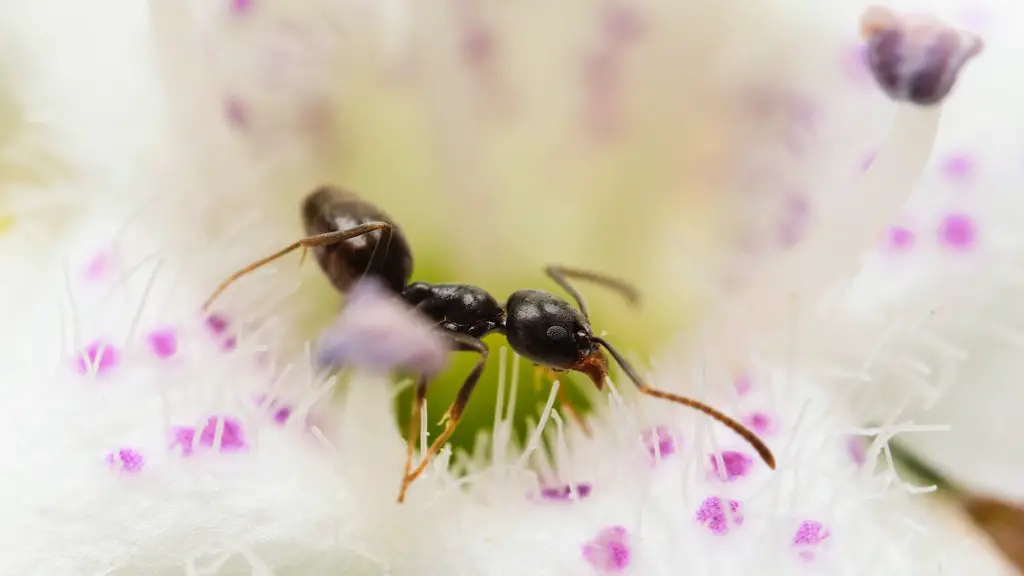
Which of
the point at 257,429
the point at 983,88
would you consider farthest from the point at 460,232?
the point at 983,88

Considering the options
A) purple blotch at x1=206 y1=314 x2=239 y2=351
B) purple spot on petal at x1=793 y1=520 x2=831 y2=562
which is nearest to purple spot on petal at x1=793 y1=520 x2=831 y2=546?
purple spot on petal at x1=793 y1=520 x2=831 y2=562

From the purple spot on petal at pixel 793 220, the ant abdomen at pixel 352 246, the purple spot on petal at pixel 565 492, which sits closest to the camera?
the purple spot on petal at pixel 565 492

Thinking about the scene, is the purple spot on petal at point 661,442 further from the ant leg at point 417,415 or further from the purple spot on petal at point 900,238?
the purple spot on petal at point 900,238

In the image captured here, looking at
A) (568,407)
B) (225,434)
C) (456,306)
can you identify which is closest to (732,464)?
(568,407)

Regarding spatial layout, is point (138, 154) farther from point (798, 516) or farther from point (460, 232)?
point (798, 516)

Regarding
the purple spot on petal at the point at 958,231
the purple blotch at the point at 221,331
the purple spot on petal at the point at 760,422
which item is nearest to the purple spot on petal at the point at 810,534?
the purple spot on petal at the point at 760,422

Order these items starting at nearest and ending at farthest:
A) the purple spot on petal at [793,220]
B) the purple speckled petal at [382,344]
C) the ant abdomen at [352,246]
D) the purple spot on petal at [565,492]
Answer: the purple speckled petal at [382,344], the purple spot on petal at [565,492], the ant abdomen at [352,246], the purple spot on petal at [793,220]
